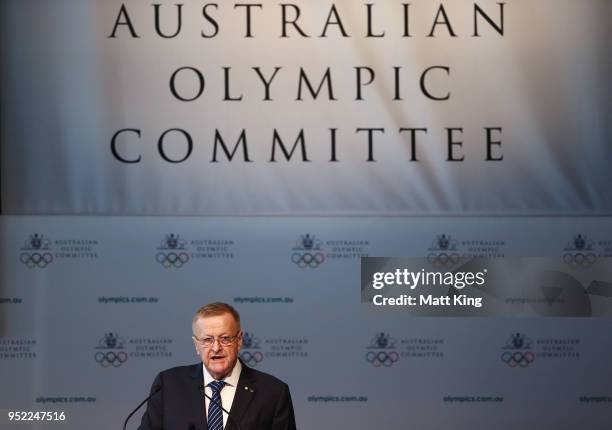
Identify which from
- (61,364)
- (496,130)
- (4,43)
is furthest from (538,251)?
(4,43)

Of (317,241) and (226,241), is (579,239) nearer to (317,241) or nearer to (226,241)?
(317,241)

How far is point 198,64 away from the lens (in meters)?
6.34

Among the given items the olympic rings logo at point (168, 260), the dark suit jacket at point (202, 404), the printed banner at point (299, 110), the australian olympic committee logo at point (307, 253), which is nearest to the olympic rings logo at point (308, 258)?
the australian olympic committee logo at point (307, 253)

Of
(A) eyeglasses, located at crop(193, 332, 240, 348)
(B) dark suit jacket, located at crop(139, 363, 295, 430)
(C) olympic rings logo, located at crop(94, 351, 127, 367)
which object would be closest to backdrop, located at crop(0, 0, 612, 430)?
(C) olympic rings logo, located at crop(94, 351, 127, 367)

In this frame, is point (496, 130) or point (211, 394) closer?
point (211, 394)

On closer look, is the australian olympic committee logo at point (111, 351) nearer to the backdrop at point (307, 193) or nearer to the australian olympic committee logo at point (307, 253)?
the backdrop at point (307, 193)

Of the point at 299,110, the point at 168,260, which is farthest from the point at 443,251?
the point at 168,260

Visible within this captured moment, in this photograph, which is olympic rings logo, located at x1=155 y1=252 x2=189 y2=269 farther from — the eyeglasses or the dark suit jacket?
the eyeglasses

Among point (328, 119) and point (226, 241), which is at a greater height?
point (328, 119)

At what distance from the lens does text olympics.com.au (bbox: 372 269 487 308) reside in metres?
6.26

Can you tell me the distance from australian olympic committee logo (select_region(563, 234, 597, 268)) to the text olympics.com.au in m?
0.50

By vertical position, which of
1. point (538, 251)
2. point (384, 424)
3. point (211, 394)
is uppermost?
point (538, 251)

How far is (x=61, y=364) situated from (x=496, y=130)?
2.81 meters

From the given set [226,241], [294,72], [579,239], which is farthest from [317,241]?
[579,239]
